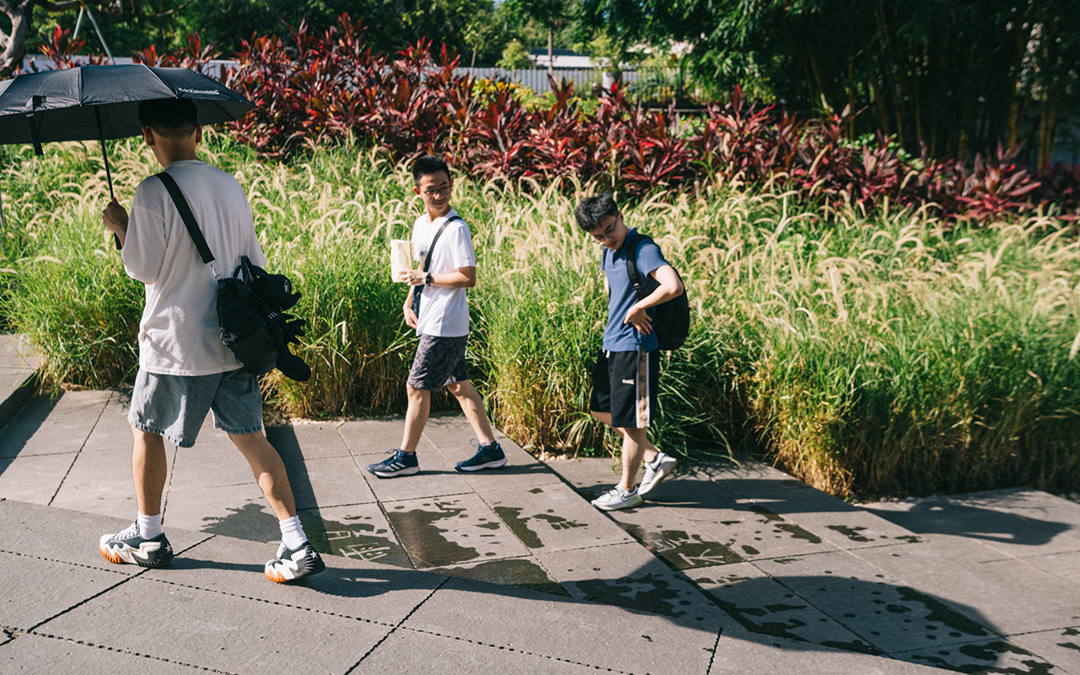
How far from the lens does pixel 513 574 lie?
11.7 ft

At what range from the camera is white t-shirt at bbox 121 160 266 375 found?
9.61 feet

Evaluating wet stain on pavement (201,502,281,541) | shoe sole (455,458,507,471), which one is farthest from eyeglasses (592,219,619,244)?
wet stain on pavement (201,502,281,541)

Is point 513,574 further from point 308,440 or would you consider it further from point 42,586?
point 308,440

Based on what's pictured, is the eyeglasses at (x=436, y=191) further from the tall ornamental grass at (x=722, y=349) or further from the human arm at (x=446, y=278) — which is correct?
the tall ornamental grass at (x=722, y=349)

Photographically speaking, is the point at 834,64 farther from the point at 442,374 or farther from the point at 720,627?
the point at 720,627

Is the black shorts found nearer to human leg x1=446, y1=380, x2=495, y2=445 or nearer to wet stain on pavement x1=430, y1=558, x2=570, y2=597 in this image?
human leg x1=446, y1=380, x2=495, y2=445

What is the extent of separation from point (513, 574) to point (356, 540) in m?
0.83

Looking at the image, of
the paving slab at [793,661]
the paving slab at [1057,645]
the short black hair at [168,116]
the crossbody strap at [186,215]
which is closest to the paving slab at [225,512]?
the crossbody strap at [186,215]

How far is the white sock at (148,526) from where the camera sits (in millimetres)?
3273

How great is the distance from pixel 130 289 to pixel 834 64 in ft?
31.4

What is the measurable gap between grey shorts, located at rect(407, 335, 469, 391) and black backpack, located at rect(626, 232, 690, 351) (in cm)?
110

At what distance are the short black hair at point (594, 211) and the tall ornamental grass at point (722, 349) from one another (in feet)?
3.95

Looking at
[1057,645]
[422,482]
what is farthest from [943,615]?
[422,482]

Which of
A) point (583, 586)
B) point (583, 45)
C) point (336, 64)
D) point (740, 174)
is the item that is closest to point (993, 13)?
point (740, 174)
